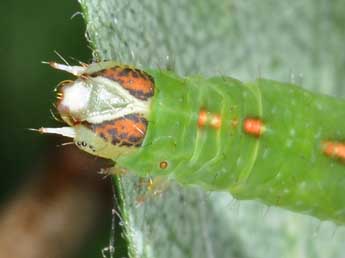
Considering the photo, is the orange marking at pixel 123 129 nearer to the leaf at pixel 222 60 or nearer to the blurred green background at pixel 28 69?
the leaf at pixel 222 60

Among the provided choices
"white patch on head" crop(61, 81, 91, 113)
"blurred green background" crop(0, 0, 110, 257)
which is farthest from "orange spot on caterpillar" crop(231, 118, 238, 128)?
"blurred green background" crop(0, 0, 110, 257)

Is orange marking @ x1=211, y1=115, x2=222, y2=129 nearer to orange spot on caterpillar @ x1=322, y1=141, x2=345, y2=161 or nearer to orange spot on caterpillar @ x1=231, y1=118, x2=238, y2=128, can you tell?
orange spot on caterpillar @ x1=231, y1=118, x2=238, y2=128

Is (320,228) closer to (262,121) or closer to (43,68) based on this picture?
(262,121)

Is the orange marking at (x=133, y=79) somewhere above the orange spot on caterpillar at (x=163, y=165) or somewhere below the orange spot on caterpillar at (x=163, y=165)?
above

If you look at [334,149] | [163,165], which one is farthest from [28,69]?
[334,149]

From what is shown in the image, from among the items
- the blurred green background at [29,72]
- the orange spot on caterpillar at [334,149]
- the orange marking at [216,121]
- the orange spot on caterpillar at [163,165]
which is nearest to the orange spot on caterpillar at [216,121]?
the orange marking at [216,121]

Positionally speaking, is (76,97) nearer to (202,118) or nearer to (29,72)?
(202,118)

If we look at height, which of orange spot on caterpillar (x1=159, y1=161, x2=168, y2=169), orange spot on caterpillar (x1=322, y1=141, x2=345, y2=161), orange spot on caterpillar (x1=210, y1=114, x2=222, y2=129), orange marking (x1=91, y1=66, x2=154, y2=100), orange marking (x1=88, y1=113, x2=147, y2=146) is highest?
orange marking (x1=91, y1=66, x2=154, y2=100)

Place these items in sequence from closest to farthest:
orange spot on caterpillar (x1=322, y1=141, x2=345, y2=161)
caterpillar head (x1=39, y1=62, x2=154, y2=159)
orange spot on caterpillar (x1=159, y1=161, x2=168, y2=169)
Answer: caterpillar head (x1=39, y1=62, x2=154, y2=159) → orange spot on caterpillar (x1=159, y1=161, x2=168, y2=169) → orange spot on caterpillar (x1=322, y1=141, x2=345, y2=161)
